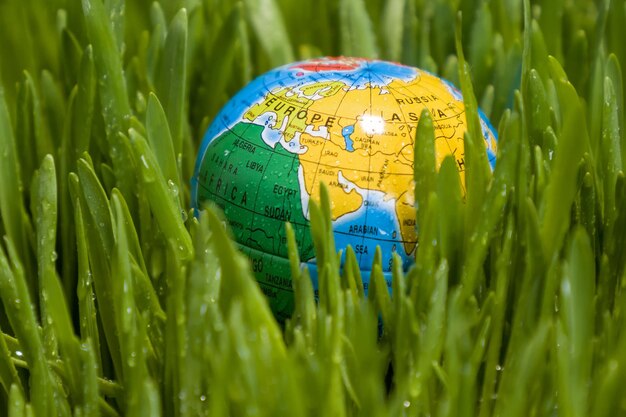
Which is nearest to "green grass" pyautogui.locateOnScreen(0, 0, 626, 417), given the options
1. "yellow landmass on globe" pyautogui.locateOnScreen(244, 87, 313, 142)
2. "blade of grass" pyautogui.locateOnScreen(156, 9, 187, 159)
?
"blade of grass" pyautogui.locateOnScreen(156, 9, 187, 159)

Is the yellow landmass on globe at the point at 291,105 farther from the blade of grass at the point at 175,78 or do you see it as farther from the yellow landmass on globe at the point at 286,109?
the blade of grass at the point at 175,78

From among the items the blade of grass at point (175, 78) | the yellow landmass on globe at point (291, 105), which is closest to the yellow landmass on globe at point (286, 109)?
the yellow landmass on globe at point (291, 105)

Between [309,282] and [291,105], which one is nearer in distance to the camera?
[309,282]

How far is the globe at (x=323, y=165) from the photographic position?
1251mm

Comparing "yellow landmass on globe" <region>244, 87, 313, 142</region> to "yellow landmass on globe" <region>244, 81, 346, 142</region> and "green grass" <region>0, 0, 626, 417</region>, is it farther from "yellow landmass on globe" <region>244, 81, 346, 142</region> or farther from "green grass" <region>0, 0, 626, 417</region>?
"green grass" <region>0, 0, 626, 417</region>

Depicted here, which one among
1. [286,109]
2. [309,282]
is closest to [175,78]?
[286,109]

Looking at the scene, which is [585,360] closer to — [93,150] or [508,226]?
[508,226]

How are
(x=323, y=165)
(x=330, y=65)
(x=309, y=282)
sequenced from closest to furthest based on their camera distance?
(x=309, y=282), (x=323, y=165), (x=330, y=65)

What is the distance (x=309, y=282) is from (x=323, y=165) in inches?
9.6

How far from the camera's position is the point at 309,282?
1.07 metres

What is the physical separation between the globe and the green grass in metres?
0.07

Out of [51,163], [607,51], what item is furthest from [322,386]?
[607,51]

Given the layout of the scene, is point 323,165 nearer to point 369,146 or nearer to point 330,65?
point 369,146

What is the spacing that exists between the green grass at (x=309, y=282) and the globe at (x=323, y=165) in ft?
0.23
